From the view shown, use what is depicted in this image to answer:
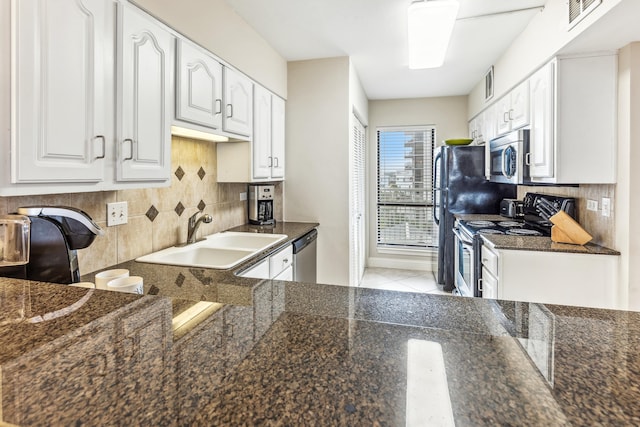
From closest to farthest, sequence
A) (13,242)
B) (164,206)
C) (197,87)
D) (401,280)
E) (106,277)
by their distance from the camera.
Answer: (13,242)
(106,277)
(197,87)
(164,206)
(401,280)

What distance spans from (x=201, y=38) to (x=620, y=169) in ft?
8.27

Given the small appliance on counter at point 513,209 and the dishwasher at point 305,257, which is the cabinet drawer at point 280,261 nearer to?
the dishwasher at point 305,257

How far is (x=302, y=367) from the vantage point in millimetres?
543

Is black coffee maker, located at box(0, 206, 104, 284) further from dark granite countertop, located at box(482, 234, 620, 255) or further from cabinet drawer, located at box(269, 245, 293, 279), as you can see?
dark granite countertop, located at box(482, 234, 620, 255)

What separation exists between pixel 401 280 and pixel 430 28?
3.06m

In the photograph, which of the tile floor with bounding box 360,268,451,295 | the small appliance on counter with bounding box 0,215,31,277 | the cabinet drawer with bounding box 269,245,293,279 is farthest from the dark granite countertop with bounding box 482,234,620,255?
the small appliance on counter with bounding box 0,215,31,277

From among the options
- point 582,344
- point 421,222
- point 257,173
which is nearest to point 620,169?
point 582,344

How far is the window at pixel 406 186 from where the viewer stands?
4.77 meters

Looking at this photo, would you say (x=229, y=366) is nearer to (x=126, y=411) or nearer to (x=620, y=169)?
(x=126, y=411)

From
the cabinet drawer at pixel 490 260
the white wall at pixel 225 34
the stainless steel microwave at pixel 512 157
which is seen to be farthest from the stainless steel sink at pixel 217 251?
A: the stainless steel microwave at pixel 512 157

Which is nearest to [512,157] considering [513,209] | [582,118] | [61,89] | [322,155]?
[582,118]

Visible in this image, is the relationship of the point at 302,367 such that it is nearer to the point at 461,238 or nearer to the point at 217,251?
the point at 217,251

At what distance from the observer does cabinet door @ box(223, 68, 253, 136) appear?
85.9 inches

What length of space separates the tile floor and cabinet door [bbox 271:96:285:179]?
1907 mm
